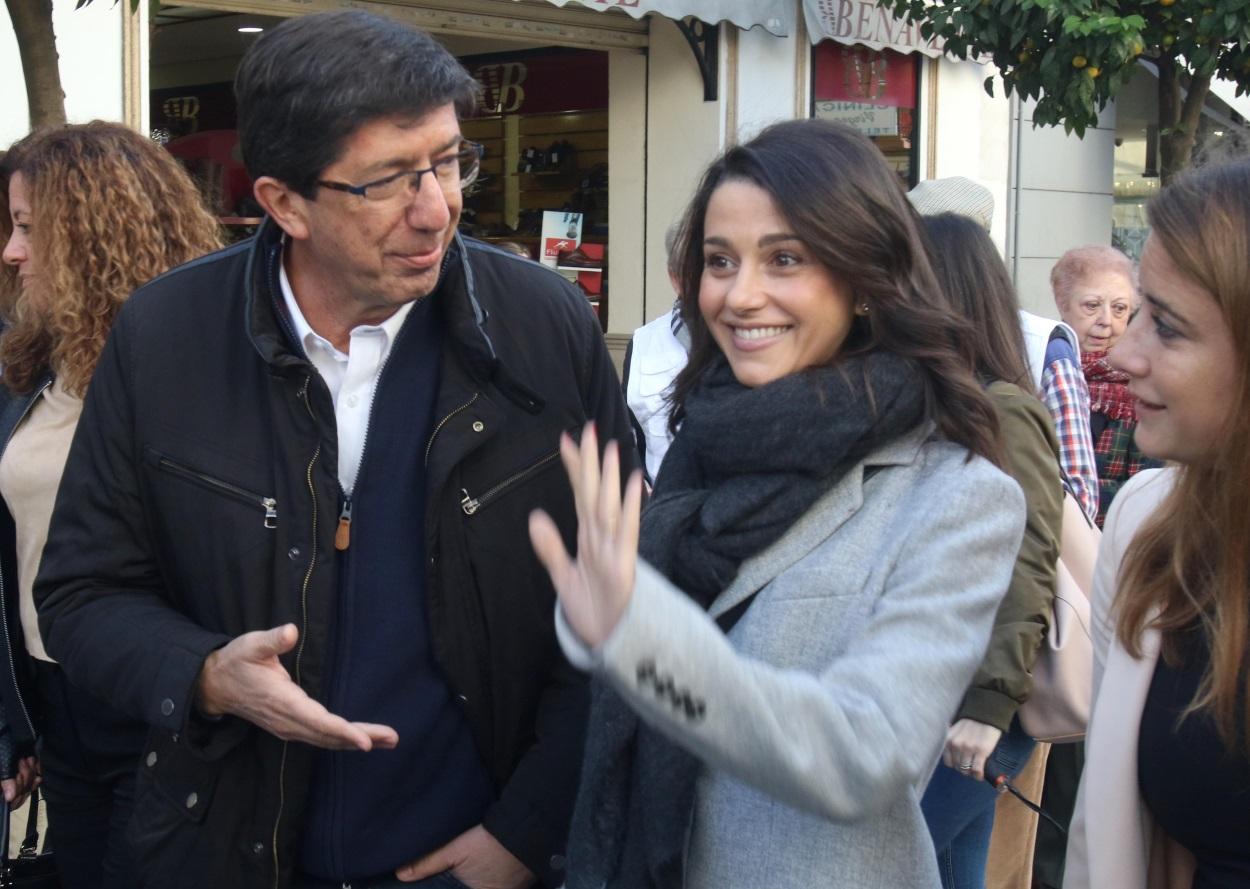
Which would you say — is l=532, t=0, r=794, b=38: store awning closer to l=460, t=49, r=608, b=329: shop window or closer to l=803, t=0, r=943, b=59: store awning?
l=803, t=0, r=943, b=59: store awning

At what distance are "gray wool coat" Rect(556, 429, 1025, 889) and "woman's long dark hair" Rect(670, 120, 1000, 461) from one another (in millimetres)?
77

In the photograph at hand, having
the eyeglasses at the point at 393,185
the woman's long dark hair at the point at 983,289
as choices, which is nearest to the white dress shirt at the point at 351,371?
the eyeglasses at the point at 393,185

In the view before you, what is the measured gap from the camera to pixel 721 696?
1.53 m

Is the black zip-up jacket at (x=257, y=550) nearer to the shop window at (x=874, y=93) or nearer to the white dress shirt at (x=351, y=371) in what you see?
the white dress shirt at (x=351, y=371)

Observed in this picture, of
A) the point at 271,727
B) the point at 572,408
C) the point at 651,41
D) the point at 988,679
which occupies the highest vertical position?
the point at 651,41

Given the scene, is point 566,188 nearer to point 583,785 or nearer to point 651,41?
point 651,41

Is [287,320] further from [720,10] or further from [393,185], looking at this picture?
[720,10]

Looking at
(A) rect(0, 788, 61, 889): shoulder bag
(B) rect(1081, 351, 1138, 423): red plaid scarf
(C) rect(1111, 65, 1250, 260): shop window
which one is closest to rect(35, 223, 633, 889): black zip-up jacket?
(A) rect(0, 788, 61, 889): shoulder bag

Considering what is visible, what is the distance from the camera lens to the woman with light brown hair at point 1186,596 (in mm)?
1846

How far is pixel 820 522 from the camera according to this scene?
1.88 m

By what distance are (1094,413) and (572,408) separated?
3.66 metres

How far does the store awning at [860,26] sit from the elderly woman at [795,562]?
8486 mm

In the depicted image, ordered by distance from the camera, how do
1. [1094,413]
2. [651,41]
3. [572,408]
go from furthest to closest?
[651,41] < [1094,413] < [572,408]

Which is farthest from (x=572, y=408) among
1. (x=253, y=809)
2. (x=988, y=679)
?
(x=988, y=679)
